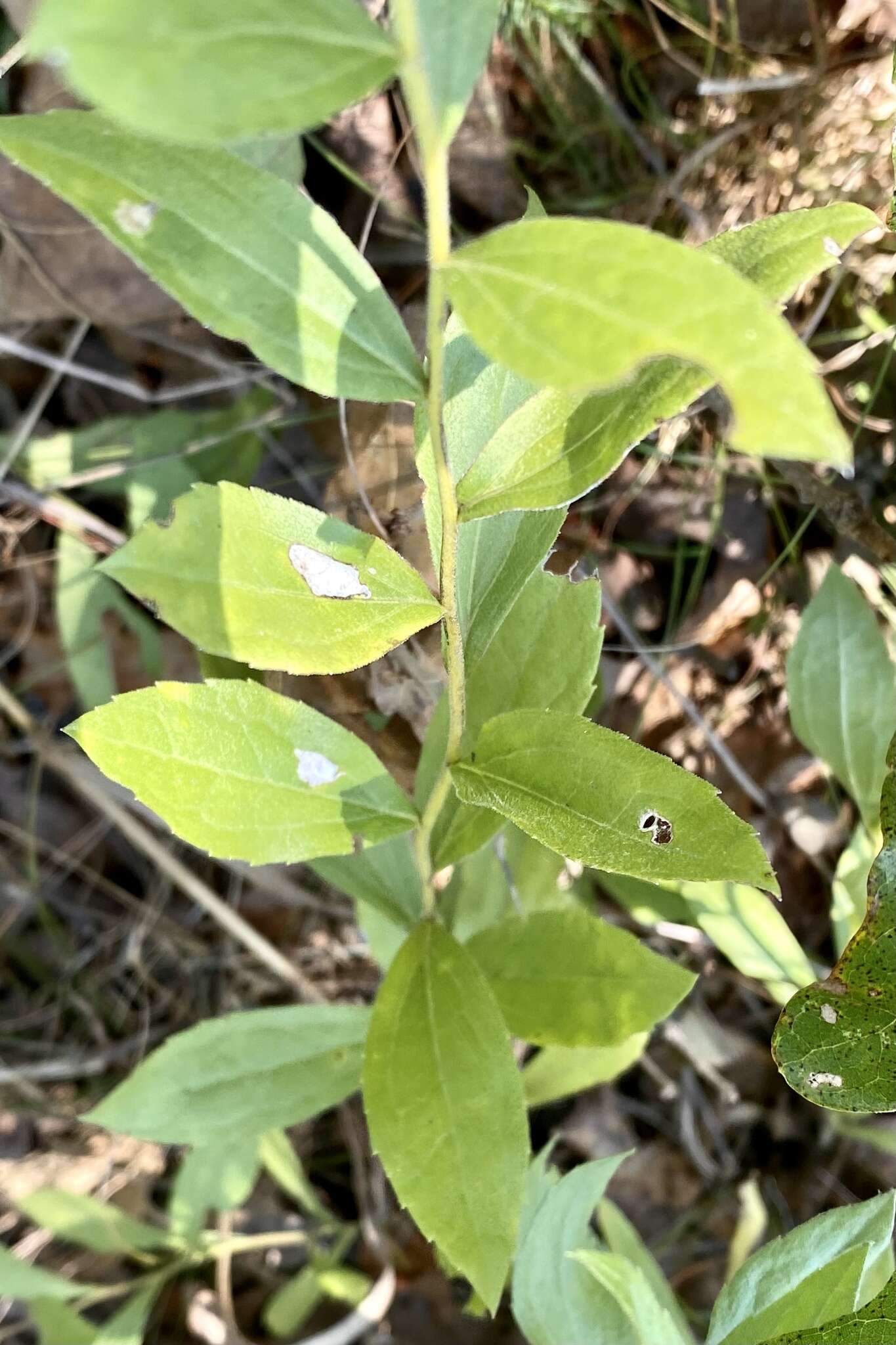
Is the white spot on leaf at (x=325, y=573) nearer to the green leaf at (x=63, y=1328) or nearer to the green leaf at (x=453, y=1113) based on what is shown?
the green leaf at (x=453, y=1113)

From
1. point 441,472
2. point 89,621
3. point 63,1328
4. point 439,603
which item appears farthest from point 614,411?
point 63,1328

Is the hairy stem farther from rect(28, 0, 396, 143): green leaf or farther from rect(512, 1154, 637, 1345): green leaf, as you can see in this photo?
rect(512, 1154, 637, 1345): green leaf

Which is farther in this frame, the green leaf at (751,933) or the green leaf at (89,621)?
the green leaf at (89,621)

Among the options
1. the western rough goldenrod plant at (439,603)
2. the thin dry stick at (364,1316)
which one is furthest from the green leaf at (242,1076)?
the thin dry stick at (364,1316)

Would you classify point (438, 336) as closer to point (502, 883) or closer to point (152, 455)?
point (502, 883)

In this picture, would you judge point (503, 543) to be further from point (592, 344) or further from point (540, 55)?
point (540, 55)

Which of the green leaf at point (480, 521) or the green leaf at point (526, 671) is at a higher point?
the green leaf at point (480, 521)
